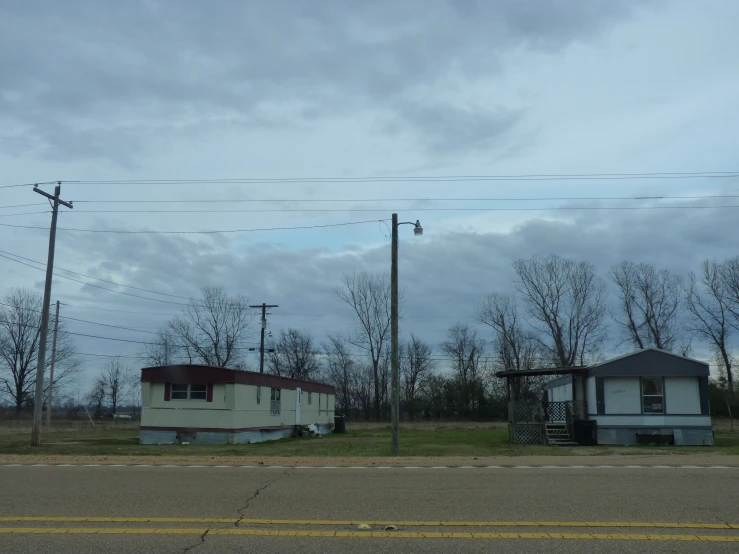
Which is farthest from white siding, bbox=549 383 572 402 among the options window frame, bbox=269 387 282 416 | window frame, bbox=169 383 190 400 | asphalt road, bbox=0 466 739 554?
asphalt road, bbox=0 466 739 554

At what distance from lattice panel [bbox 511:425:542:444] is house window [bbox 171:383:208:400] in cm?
1290

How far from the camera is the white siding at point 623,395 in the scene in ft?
85.3

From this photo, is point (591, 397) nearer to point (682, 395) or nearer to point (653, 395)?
point (653, 395)

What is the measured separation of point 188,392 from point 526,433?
14.2m

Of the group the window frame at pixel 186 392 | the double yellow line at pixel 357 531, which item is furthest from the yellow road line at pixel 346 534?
the window frame at pixel 186 392

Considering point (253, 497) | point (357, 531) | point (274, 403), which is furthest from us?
point (274, 403)

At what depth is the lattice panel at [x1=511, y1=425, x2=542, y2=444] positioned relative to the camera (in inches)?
1064

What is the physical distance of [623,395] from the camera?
85.6 feet

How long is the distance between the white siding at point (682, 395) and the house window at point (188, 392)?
1848 centimetres

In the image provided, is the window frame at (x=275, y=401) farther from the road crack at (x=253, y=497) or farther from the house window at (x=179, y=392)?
the road crack at (x=253, y=497)

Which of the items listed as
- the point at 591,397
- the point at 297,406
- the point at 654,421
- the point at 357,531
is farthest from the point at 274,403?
the point at 357,531

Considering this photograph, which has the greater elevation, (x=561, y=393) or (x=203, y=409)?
(x=561, y=393)

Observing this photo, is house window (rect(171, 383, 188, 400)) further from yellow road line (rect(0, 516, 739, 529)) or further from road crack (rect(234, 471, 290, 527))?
yellow road line (rect(0, 516, 739, 529))

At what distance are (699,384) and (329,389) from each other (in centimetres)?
2620
